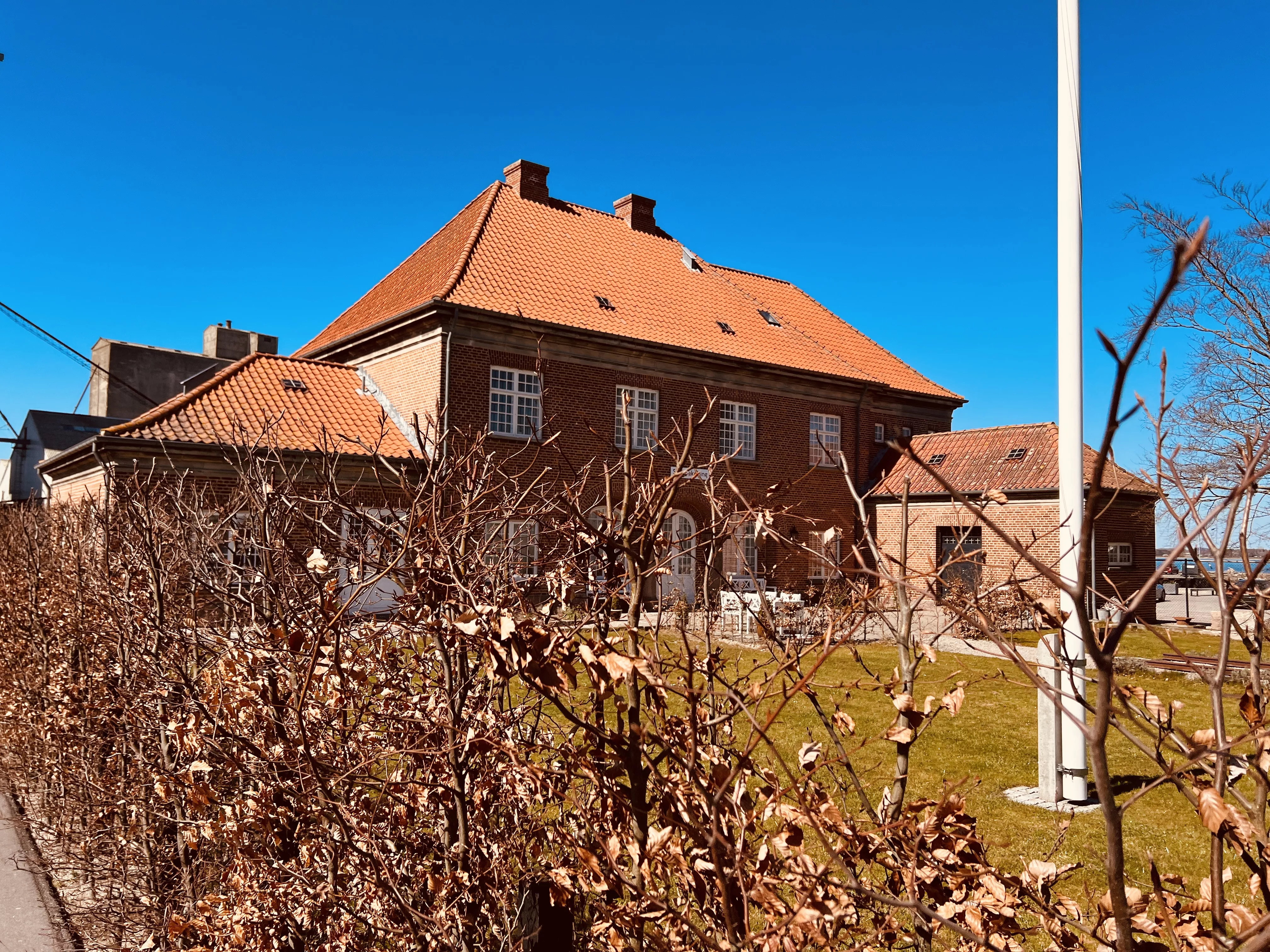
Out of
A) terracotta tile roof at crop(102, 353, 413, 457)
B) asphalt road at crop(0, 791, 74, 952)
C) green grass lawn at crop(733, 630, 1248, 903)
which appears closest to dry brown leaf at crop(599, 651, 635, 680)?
green grass lawn at crop(733, 630, 1248, 903)

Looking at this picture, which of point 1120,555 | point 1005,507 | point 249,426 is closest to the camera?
point 249,426

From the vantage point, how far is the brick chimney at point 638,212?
27.5m

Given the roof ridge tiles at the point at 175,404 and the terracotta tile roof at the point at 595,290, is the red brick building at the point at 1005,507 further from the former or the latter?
the roof ridge tiles at the point at 175,404

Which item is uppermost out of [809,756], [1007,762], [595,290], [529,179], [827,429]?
[529,179]

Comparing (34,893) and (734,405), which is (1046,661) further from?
(734,405)

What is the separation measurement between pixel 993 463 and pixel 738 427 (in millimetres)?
Result: 7116

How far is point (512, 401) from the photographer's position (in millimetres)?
20688

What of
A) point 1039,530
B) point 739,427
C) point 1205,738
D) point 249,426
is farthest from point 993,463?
point 1205,738

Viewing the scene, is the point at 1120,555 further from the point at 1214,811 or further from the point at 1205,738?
the point at 1214,811

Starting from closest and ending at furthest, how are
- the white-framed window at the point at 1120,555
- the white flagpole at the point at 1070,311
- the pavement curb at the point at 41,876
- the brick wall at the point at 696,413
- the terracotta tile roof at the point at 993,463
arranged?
the pavement curb at the point at 41,876 → the white flagpole at the point at 1070,311 → the brick wall at the point at 696,413 → the terracotta tile roof at the point at 993,463 → the white-framed window at the point at 1120,555

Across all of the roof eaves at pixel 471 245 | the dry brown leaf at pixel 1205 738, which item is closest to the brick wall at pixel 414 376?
the roof eaves at pixel 471 245

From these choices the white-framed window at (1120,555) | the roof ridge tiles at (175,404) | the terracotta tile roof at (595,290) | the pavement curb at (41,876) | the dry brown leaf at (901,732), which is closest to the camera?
A: the dry brown leaf at (901,732)

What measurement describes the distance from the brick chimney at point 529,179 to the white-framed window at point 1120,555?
17.9 metres

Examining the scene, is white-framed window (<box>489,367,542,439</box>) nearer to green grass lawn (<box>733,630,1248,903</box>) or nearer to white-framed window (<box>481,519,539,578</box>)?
green grass lawn (<box>733,630,1248,903</box>)
